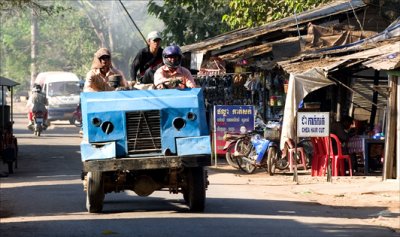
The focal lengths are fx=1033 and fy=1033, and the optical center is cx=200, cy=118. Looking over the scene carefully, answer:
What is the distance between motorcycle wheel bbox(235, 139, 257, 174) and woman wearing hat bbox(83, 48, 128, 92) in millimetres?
8644

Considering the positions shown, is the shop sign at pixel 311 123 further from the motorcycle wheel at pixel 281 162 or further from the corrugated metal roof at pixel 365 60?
the motorcycle wheel at pixel 281 162

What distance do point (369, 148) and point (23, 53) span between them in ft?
217

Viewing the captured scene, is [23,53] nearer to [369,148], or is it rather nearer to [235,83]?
[235,83]

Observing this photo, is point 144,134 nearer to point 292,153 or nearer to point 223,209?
point 223,209

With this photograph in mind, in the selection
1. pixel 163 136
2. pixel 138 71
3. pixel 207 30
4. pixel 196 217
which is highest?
pixel 207 30

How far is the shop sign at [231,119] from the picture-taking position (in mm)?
24594

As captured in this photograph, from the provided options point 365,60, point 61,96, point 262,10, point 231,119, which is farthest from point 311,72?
point 61,96

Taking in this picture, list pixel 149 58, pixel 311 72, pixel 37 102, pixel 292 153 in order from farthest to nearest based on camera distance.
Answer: pixel 37 102 < pixel 292 153 < pixel 311 72 < pixel 149 58

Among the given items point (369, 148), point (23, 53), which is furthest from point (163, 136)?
point (23, 53)


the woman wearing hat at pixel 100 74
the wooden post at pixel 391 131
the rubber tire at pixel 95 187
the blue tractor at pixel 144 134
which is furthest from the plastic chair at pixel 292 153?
the rubber tire at pixel 95 187

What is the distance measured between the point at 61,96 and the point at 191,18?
13.5m

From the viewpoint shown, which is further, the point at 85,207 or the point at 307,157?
the point at 307,157

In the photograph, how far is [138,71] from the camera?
15.6 meters

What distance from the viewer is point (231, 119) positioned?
24812 millimetres
